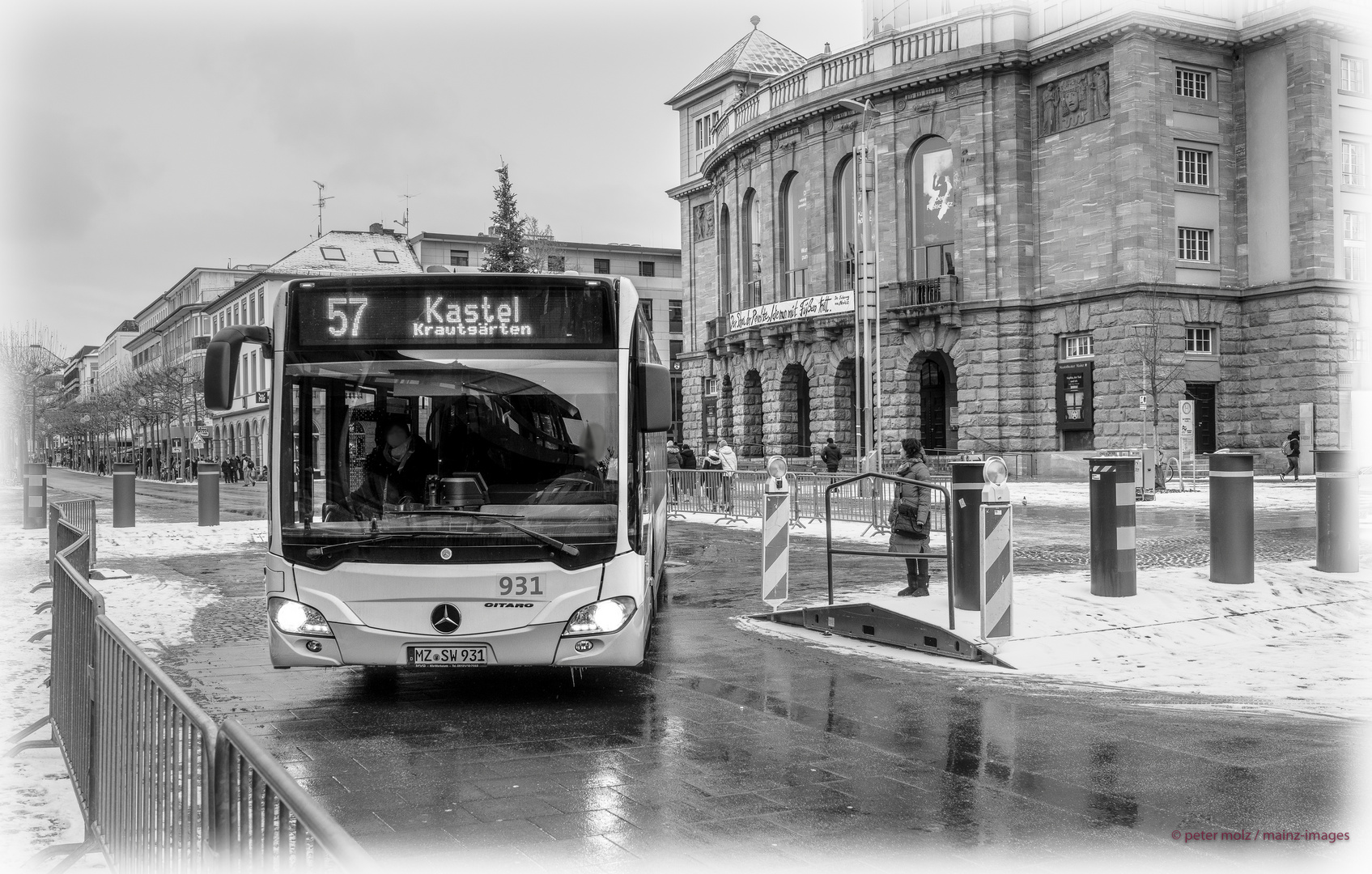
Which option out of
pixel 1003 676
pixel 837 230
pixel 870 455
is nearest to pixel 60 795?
pixel 1003 676

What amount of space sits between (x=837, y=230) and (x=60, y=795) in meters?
41.9

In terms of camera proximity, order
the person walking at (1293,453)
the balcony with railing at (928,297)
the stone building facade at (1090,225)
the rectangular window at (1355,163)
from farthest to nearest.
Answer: the balcony with railing at (928,297) → the rectangular window at (1355,163) → the stone building facade at (1090,225) → the person walking at (1293,453)

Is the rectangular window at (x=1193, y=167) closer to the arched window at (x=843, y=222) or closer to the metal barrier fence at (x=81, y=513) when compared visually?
the arched window at (x=843, y=222)

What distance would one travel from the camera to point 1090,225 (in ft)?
124

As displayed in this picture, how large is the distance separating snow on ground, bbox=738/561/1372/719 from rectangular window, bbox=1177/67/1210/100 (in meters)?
29.2

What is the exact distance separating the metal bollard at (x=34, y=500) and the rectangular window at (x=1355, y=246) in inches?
1435

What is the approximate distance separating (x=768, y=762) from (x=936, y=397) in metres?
38.4

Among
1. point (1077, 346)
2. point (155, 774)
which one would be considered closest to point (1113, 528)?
point (155, 774)

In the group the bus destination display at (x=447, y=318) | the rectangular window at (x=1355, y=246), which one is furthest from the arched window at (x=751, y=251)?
the bus destination display at (x=447, y=318)

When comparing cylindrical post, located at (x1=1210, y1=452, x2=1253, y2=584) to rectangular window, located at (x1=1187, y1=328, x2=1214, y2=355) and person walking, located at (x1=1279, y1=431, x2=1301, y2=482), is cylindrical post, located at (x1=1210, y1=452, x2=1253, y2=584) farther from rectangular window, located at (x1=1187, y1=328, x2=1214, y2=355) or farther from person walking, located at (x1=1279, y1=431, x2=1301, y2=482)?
rectangular window, located at (x1=1187, y1=328, x2=1214, y2=355)

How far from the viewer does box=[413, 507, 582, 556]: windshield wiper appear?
23.0 ft

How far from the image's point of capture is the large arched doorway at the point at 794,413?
156 feet

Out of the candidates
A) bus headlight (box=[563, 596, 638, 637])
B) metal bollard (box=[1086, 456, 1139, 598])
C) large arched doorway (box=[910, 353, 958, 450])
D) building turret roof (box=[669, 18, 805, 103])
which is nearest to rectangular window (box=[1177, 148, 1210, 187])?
large arched doorway (box=[910, 353, 958, 450])

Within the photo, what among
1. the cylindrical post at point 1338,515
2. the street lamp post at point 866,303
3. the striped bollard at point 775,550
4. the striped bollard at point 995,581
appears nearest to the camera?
the striped bollard at point 995,581
